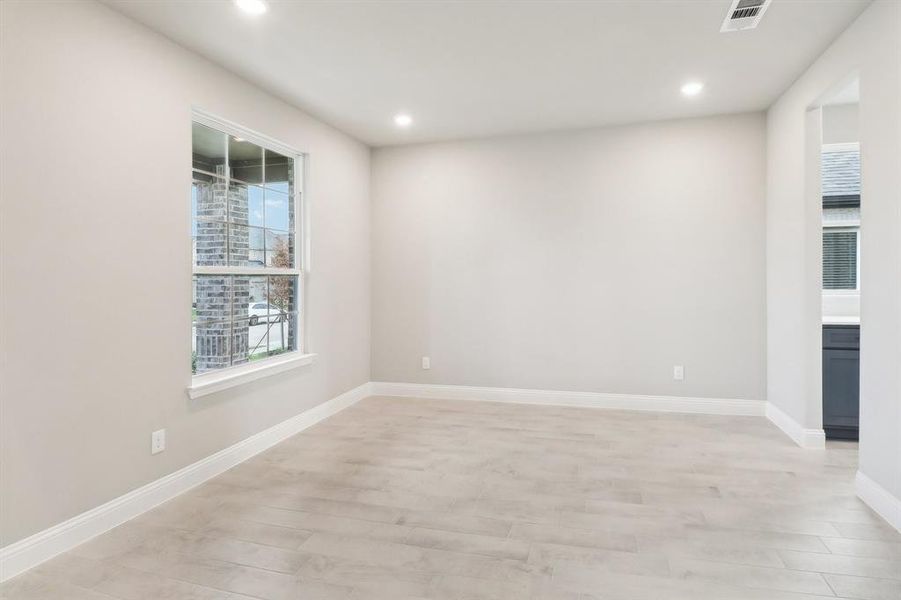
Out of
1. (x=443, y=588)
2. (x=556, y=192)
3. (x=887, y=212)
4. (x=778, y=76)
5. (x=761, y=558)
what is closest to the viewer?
(x=443, y=588)

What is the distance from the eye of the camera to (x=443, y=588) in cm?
198

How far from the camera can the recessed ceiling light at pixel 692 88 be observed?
3.64m

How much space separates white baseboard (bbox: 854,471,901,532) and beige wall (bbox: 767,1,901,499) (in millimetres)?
37

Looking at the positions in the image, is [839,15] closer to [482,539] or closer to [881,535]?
[881,535]

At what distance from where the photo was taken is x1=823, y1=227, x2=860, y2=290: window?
4.30 metres

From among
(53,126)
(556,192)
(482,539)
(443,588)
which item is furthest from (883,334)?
(53,126)

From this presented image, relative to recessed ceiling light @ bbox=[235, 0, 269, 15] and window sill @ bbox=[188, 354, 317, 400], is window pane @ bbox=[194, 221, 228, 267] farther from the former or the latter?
recessed ceiling light @ bbox=[235, 0, 269, 15]

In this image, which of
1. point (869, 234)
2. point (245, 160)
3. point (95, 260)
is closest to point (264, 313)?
point (245, 160)

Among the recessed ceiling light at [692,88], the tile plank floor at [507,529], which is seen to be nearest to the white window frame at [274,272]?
the tile plank floor at [507,529]

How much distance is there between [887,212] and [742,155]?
2.05 metres

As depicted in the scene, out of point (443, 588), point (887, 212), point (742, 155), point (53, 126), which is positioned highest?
point (742, 155)

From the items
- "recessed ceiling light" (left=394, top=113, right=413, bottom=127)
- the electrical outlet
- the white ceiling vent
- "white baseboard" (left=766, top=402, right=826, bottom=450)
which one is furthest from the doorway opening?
the electrical outlet

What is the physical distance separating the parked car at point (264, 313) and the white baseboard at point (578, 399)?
1.64m

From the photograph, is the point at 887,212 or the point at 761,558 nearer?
the point at 761,558
